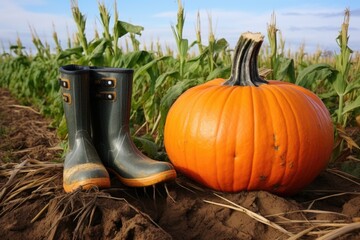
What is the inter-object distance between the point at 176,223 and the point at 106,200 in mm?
370

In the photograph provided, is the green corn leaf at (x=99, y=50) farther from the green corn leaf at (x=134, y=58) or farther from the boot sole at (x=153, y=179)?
the boot sole at (x=153, y=179)

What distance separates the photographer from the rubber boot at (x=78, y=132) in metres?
2.27

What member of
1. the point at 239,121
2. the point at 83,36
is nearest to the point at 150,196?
the point at 239,121

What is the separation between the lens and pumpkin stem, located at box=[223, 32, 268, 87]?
8.26 ft

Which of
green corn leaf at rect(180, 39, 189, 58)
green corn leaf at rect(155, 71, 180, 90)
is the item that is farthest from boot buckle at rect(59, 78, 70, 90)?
green corn leaf at rect(180, 39, 189, 58)

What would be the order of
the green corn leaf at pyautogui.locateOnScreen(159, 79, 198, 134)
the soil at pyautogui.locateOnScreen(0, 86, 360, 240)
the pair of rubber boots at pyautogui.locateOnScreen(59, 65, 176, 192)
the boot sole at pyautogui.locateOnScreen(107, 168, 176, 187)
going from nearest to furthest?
the soil at pyautogui.locateOnScreen(0, 86, 360, 240), the boot sole at pyautogui.locateOnScreen(107, 168, 176, 187), the pair of rubber boots at pyautogui.locateOnScreen(59, 65, 176, 192), the green corn leaf at pyautogui.locateOnScreen(159, 79, 198, 134)

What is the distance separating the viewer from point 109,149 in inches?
101

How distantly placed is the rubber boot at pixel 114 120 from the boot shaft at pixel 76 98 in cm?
7

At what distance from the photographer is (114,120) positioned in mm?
2555

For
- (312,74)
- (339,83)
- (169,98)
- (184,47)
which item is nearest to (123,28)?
(184,47)

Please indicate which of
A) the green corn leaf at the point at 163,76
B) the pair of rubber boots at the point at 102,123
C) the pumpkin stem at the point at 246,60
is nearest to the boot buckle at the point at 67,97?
the pair of rubber boots at the point at 102,123

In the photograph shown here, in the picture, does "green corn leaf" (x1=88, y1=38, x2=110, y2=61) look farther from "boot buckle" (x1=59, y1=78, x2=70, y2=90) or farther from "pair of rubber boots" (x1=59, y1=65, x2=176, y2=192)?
"boot buckle" (x1=59, y1=78, x2=70, y2=90)

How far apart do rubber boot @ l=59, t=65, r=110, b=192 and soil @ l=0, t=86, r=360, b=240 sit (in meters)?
0.11

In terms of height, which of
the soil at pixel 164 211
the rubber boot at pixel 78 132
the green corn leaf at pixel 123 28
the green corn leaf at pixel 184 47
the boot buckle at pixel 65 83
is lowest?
the soil at pixel 164 211
